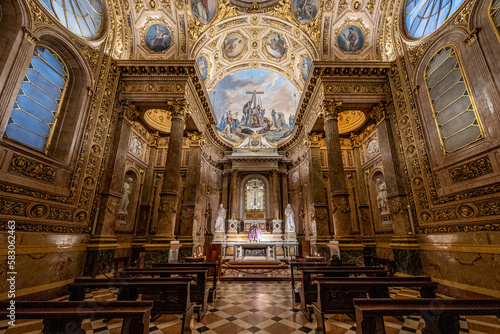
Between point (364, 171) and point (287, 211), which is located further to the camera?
point (287, 211)

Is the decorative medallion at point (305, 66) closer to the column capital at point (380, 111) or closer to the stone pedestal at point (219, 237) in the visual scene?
the column capital at point (380, 111)

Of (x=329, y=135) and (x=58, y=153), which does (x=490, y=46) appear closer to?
(x=329, y=135)

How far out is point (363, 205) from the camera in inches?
487

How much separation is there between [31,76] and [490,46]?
12365mm

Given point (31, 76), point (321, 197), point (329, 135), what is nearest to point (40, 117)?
point (31, 76)

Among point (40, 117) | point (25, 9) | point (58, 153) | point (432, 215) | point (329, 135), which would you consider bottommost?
point (432, 215)

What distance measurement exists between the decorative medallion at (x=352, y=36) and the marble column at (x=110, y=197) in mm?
10248

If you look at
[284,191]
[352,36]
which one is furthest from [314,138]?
[284,191]

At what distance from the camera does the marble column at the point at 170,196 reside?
322 inches

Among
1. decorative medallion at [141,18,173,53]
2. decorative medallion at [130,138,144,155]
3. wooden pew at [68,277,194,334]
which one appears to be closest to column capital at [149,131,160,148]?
decorative medallion at [130,138,144,155]

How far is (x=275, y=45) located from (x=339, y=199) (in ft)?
35.9

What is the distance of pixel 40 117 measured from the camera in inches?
258

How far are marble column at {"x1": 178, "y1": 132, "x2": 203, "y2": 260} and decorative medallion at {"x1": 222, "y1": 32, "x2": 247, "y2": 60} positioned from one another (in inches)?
243

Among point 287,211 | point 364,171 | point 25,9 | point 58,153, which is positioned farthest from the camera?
point 287,211
